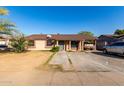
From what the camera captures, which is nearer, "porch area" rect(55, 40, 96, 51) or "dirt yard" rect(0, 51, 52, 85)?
"dirt yard" rect(0, 51, 52, 85)

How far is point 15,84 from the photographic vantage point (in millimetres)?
6969

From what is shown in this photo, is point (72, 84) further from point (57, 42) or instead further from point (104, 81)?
point (57, 42)

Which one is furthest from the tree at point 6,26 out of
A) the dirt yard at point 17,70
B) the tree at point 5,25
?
the dirt yard at point 17,70

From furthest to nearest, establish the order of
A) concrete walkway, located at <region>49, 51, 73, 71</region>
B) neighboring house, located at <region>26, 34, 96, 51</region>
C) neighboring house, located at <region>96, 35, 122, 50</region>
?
Result: neighboring house, located at <region>26, 34, 96, 51</region>, neighboring house, located at <region>96, 35, 122, 50</region>, concrete walkway, located at <region>49, 51, 73, 71</region>

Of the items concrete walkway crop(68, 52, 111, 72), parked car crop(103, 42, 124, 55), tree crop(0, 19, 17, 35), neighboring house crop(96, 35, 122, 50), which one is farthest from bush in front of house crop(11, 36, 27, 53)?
neighboring house crop(96, 35, 122, 50)

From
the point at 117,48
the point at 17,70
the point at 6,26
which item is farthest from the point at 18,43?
the point at 17,70

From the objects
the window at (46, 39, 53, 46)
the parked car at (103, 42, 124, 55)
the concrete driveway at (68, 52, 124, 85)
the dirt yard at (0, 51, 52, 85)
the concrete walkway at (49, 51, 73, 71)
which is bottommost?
the concrete driveway at (68, 52, 124, 85)

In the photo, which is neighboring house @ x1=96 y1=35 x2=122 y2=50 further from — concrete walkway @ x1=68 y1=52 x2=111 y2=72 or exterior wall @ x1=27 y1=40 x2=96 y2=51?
concrete walkway @ x1=68 y1=52 x2=111 y2=72

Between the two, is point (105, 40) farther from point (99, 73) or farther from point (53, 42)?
point (99, 73)
